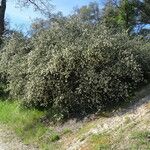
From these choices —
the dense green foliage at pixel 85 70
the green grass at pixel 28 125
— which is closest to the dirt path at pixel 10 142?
the green grass at pixel 28 125

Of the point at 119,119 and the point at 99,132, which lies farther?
the point at 119,119

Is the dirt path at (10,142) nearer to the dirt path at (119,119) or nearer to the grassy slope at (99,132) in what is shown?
the grassy slope at (99,132)

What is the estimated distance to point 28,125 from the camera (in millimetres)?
14195

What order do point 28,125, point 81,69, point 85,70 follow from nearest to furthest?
point 85,70 < point 81,69 < point 28,125

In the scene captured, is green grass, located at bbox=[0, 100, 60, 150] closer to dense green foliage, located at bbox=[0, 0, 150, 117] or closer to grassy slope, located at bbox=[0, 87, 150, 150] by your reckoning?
grassy slope, located at bbox=[0, 87, 150, 150]

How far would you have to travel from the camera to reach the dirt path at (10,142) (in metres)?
12.1

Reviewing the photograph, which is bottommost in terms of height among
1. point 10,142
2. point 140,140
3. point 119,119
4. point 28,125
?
point 140,140

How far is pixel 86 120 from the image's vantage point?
12.6 metres

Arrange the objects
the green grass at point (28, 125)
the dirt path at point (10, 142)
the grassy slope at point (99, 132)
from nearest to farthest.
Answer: the grassy slope at point (99, 132) < the dirt path at point (10, 142) < the green grass at point (28, 125)

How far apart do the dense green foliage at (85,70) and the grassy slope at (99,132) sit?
73 cm

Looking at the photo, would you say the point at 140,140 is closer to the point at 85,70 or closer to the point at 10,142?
the point at 85,70

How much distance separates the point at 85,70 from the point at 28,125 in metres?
2.71

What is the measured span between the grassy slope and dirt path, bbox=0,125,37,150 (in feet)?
0.71

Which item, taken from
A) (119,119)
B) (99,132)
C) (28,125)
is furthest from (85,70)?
(28,125)
